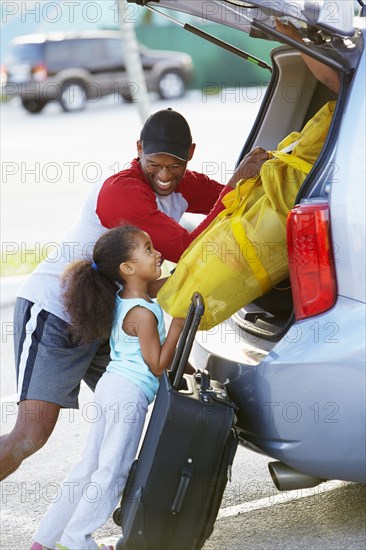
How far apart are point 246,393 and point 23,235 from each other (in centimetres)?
696

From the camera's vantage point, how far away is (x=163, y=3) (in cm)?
347

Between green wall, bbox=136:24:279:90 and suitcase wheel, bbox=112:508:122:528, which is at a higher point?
suitcase wheel, bbox=112:508:122:528

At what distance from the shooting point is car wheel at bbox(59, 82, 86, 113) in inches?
890

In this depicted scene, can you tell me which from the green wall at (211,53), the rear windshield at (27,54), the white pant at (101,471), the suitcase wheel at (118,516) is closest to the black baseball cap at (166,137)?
the white pant at (101,471)

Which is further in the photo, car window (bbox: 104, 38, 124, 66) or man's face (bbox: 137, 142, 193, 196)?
car window (bbox: 104, 38, 124, 66)

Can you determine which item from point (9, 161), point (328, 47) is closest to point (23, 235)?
point (9, 161)

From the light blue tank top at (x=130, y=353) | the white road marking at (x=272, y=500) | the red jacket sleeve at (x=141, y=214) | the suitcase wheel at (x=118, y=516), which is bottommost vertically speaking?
the white road marking at (x=272, y=500)

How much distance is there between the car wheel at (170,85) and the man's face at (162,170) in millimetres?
20261

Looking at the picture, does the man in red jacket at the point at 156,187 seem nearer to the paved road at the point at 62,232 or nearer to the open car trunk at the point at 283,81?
the open car trunk at the point at 283,81

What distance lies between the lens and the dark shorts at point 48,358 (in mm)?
3785

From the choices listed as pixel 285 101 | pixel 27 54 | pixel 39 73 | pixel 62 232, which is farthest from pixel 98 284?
pixel 39 73

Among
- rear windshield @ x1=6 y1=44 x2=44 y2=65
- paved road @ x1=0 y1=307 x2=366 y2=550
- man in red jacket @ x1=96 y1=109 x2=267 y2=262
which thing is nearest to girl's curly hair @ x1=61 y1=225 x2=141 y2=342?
man in red jacket @ x1=96 y1=109 x2=267 y2=262

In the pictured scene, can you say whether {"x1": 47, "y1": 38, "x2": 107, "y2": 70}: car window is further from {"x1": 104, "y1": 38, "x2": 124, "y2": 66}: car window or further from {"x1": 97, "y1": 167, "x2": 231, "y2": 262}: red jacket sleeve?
{"x1": 97, "y1": 167, "x2": 231, "y2": 262}: red jacket sleeve

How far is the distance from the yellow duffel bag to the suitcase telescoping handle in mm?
133
